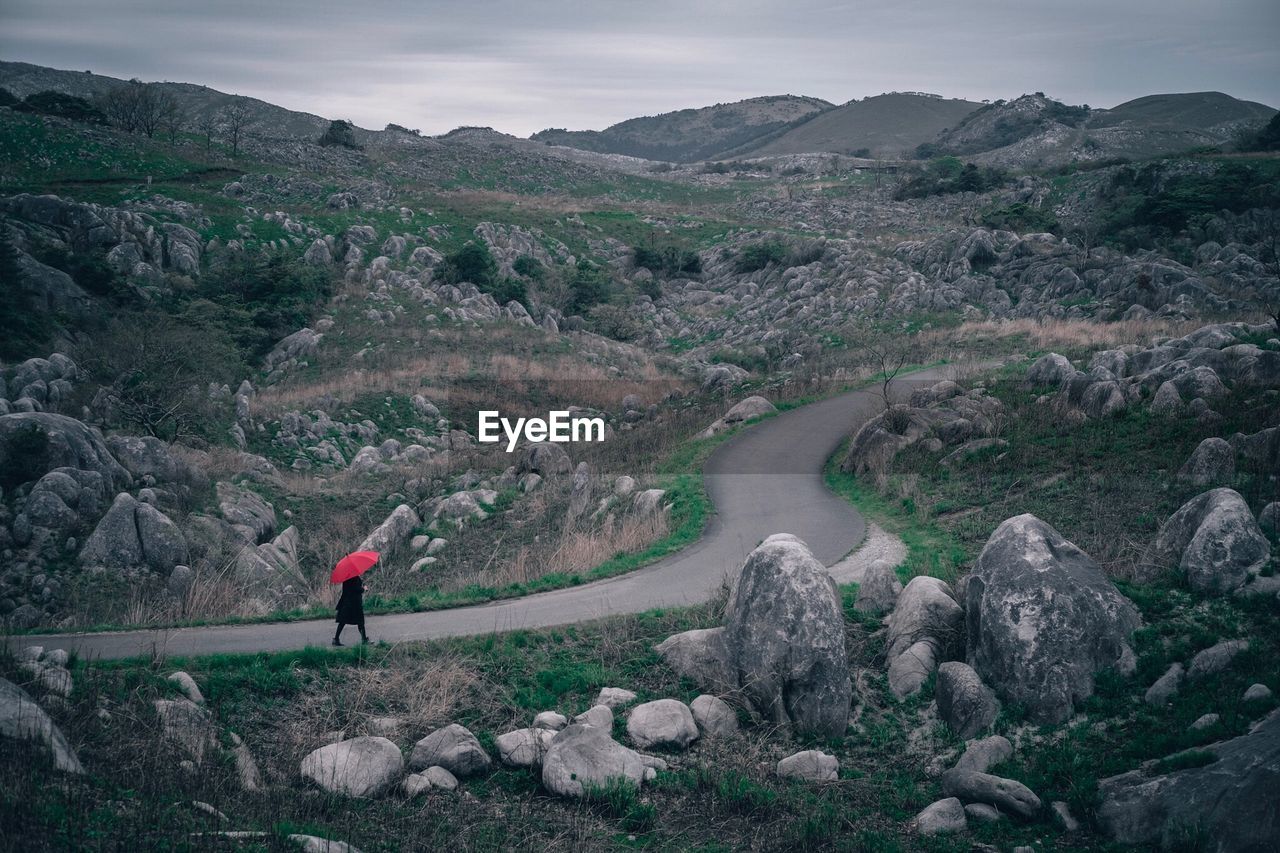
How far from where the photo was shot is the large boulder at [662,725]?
1023 centimetres

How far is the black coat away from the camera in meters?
12.0

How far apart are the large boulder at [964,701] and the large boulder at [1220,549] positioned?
3.87m

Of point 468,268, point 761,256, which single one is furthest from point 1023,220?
point 468,268

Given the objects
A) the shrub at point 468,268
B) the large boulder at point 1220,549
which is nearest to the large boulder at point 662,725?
the large boulder at point 1220,549

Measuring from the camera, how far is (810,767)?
31.8ft

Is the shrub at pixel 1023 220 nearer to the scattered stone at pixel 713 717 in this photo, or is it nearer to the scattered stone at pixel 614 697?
the scattered stone at pixel 713 717

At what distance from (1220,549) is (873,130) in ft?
615

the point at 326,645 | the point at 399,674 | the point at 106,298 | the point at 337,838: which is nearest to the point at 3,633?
the point at 326,645

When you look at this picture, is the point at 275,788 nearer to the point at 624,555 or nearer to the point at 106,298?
the point at 624,555

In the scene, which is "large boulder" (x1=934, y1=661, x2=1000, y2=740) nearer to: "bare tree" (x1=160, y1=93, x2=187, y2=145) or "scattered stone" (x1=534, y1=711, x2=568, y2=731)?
"scattered stone" (x1=534, y1=711, x2=568, y2=731)

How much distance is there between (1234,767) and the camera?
773 centimetres

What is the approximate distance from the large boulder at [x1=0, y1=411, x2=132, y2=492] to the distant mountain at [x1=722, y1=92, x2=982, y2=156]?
15875 cm

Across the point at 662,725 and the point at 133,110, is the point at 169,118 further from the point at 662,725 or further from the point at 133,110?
the point at 662,725

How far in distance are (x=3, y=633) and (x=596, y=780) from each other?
28.9 feet
